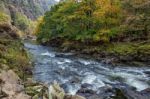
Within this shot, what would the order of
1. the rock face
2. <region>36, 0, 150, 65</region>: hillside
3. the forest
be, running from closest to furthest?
the rock face, the forest, <region>36, 0, 150, 65</region>: hillside

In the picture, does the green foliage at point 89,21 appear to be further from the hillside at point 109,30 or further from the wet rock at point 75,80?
the wet rock at point 75,80

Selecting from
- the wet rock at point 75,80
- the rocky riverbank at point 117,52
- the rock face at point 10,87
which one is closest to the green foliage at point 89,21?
the rocky riverbank at point 117,52

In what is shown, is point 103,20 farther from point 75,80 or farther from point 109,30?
point 75,80

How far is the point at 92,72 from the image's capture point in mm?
36969

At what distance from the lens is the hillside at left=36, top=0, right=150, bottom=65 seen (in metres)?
46.1

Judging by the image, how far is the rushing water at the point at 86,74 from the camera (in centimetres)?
3096

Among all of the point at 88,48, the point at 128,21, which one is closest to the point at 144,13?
the point at 128,21

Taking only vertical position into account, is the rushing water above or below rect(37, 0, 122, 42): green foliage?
below

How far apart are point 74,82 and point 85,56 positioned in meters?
19.1

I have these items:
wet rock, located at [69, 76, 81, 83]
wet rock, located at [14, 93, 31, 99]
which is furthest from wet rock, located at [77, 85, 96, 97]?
wet rock, located at [14, 93, 31, 99]

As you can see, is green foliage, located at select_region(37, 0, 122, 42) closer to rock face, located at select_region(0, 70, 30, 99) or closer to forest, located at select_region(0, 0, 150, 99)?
forest, located at select_region(0, 0, 150, 99)

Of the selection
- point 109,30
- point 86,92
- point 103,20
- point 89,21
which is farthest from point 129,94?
point 89,21

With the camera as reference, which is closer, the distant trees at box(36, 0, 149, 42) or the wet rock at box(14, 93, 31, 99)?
the wet rock at box(14, 93, 31, 99)

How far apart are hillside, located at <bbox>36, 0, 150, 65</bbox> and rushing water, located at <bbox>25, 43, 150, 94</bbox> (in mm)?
4661
